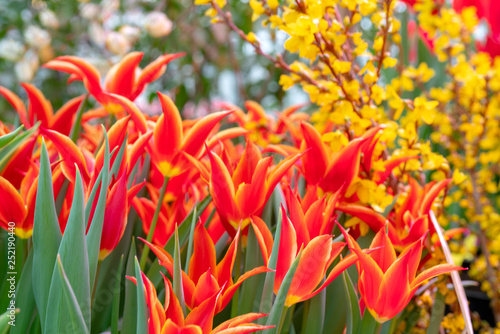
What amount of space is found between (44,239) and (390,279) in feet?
0.72

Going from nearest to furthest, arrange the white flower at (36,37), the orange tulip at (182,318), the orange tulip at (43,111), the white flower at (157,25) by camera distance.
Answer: the orange tulip at (182,318)
the orange tulip at (43,111)
the white flower at (157,25)
the white flower at (36,37)

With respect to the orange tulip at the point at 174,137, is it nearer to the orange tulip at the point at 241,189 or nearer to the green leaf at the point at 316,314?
the orange tulip at the point at 241,189

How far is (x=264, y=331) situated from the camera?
0.88ft

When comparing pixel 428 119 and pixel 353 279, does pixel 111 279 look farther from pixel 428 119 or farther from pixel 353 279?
pixel 428 119

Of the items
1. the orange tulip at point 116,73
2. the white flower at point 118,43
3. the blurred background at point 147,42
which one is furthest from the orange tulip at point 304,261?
the white flower at point 118,43

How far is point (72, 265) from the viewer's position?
27cm

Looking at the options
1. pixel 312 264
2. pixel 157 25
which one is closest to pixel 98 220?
pixel 312 264

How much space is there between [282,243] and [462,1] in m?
0.70

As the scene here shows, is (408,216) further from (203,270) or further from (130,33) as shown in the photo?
(130,33)

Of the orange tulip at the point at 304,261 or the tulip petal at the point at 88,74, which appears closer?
the orange tulip at the point at 304,261

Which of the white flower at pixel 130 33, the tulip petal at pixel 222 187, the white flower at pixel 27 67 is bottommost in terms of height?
the white flower at pixel 27 67

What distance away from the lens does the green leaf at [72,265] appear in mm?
273

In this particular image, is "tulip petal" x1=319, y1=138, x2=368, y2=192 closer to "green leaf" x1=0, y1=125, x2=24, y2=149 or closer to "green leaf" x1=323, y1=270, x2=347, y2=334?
"green leaf" x1=323, y1=270, x2=347, y2=334

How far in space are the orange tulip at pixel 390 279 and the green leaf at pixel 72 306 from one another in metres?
0.16
